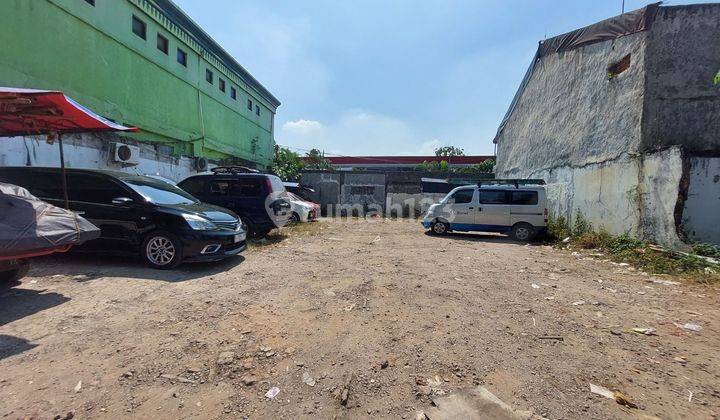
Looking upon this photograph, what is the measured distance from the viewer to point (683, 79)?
779 centimetres

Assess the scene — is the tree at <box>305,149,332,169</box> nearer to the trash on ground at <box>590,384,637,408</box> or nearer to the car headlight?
the car headlight

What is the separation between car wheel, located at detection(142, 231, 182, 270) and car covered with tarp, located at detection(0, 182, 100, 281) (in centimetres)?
118

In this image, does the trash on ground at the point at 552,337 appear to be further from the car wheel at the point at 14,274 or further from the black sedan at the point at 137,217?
the car wheel at the point at 14,274

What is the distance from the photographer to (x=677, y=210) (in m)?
7.02

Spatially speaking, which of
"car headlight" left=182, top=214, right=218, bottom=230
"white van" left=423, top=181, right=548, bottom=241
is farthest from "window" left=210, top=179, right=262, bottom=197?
"white van" left=423, top=181, right=548, bottom=241

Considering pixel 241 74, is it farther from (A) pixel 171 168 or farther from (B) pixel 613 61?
(B) pixel 613 61

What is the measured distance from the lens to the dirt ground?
92.0 inches

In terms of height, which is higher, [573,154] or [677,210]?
[573,154]

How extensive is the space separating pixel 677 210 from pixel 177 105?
17.7m

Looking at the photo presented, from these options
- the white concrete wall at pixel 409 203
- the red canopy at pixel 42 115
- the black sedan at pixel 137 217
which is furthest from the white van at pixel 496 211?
the red canopy at pixel 42 115

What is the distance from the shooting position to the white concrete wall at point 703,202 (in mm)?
7078

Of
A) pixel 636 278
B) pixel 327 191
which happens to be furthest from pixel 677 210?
pixel 327 191

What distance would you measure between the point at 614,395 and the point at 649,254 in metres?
6.05

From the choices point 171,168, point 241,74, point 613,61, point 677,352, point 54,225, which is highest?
point 241,74
